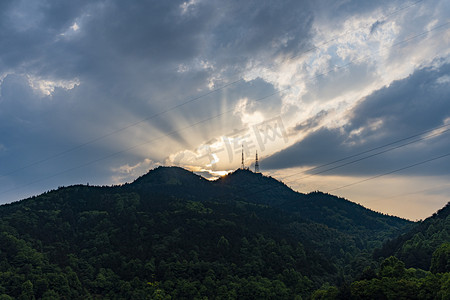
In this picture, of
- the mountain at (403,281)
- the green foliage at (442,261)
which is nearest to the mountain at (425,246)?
the mountain at (403,281)

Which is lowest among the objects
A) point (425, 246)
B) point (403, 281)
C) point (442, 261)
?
point (425, 246)

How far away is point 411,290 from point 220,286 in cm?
8918

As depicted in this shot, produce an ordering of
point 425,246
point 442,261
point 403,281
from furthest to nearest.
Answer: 1. point 425,246
2. point 442,261
3. point 403,281

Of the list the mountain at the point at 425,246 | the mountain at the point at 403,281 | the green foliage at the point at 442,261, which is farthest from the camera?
the mountain at the point at 425,246

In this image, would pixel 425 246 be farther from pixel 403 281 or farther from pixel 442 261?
pixel 403 281

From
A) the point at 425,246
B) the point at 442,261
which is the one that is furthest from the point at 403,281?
the point at 425,246

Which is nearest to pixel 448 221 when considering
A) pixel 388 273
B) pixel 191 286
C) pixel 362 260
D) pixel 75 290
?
pixel 362 260

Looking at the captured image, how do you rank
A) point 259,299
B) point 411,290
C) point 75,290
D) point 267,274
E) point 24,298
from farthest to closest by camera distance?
point 267,274, point 75,290, point 259,299, point 24,298, point 411,290

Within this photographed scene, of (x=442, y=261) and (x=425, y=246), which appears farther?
(x=425, y=246)

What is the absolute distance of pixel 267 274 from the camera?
7362 inches

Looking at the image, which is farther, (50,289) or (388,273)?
(50,289)

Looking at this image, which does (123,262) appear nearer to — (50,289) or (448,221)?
(50,289)

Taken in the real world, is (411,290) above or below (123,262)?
below

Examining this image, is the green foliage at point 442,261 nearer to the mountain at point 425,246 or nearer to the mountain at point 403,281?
the mountain at point 403,281
